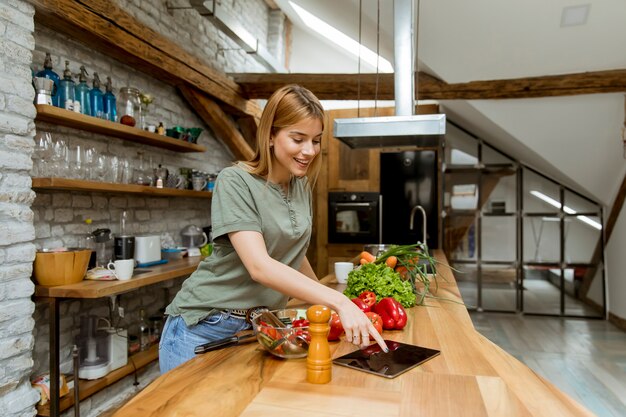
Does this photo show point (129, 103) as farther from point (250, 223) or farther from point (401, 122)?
point (250, 223)

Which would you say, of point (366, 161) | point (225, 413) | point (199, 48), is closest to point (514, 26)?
point (366, 161)

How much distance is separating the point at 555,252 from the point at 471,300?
1234 mm

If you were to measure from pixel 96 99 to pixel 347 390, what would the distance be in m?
2.83

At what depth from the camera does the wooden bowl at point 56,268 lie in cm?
261

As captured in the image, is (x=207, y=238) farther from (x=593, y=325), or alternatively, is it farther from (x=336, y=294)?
(x=593, y=325)

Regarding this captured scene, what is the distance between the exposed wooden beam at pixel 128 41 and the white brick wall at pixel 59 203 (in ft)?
0.36

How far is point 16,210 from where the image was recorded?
2.46 metres

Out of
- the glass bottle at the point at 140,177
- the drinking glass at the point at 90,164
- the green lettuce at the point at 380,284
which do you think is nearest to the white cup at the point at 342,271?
the green lettuce at the point at 380,284

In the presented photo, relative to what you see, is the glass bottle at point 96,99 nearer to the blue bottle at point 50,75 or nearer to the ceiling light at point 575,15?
the blue bottle at point 50,75

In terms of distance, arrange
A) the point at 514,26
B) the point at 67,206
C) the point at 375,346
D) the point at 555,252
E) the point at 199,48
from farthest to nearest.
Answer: the point at 555,252
the point at 199,48
the point at 514,26
the point at 67,206
the point at 375,346

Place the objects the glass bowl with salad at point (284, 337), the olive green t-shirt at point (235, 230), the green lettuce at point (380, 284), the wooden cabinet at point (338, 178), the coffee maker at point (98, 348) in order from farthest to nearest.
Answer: the wooden cabinet at point (338, 178), the coffee maker at point (98, 348), the green lettuce at point (380, 284), the olive green t-shirt at point (235, 230), the glass bowl with salad at point (284, 337)

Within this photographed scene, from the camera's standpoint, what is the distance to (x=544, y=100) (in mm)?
4723

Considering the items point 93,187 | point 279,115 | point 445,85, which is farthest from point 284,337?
point 445,85

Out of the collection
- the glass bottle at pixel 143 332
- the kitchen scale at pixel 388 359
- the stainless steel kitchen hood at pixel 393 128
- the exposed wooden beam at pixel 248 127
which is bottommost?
the glass bottle at pixel 143 332
